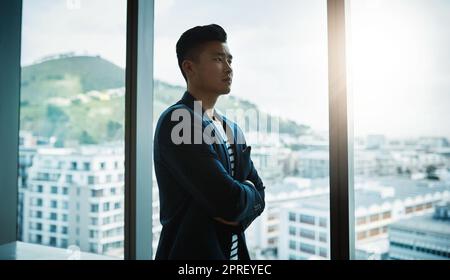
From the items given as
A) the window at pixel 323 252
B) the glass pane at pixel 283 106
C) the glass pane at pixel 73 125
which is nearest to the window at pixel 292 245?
the glass pane at pixel 283 106

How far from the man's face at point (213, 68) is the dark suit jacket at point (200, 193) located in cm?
9

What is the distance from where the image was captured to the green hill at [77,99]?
1.69 meters

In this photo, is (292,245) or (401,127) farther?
(292,245)

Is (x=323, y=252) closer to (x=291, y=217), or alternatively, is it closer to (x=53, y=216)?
(x=291, y=217)

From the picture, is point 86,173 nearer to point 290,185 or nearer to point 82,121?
point 82,121

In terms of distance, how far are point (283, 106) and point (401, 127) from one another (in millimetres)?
470

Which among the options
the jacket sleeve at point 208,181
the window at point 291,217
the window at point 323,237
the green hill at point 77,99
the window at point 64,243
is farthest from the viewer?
the window at point 64,243

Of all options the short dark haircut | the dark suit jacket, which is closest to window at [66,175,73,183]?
the dark suit jacket

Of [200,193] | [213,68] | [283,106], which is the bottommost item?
[200,193]

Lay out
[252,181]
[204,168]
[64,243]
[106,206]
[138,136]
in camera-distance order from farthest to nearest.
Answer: [64,243] → [106,206] → [138,136] → [252,181] → [204,168]

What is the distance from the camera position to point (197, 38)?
144 centimetres

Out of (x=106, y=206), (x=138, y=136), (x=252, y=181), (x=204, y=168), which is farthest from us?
(x=106, y=206)

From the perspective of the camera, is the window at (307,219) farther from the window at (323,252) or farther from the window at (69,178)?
the window at (69,178)

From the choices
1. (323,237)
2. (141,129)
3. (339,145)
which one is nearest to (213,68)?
(141,129)
